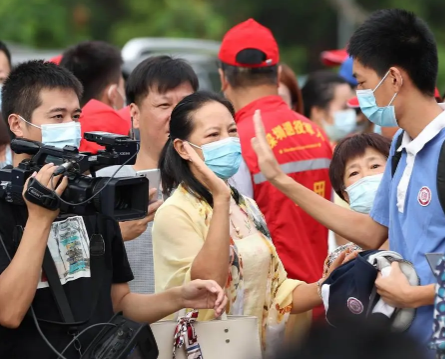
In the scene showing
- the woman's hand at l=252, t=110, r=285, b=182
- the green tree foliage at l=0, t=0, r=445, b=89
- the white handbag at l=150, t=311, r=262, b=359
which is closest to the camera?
the white handbag at l=150, t=311, r=262, b=359

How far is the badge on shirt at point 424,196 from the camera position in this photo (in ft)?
10.9

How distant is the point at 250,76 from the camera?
535 centimetres

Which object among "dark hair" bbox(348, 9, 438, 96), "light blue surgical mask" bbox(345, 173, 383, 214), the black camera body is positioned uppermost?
"dark hair" bbox(348, 9, 438, 96)

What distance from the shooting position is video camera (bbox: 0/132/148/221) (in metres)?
3.14

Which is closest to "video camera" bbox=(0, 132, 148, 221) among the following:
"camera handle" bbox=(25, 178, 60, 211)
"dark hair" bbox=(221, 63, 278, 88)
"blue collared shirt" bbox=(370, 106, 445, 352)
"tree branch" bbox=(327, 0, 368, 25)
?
"camera handle" bbox=(25, 178, 60, 211)

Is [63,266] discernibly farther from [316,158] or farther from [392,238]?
[316,158]

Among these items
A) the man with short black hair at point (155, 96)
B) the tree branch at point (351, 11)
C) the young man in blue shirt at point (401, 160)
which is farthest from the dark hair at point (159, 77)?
the tree branch at point (351, 11)

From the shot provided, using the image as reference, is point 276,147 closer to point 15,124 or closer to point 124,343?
point 15,124

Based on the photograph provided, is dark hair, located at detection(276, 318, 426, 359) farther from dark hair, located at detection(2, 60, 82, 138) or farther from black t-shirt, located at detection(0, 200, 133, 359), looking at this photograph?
dark hair, located at detection(2, 60, 82, 138)

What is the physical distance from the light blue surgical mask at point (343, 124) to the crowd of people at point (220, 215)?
2.51 meters

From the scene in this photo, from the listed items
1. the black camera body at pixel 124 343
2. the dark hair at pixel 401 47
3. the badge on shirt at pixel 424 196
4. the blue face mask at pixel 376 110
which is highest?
the dark hair at pixel 401 47

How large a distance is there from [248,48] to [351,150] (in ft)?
3.85

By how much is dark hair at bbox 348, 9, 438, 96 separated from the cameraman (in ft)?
3.49

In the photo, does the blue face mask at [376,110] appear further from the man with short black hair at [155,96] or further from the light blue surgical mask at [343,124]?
the light blue surgical mask at [343,124]
